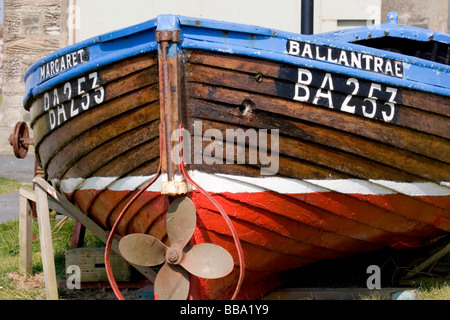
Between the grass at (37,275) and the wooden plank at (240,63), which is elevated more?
the wooden plank at (240,63)

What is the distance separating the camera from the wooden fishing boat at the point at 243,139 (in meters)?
3.60

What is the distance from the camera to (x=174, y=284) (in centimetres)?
373

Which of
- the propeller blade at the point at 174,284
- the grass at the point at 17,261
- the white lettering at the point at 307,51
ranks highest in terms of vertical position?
the white lettering at the point at 307,51

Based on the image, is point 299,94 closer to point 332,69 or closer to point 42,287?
point 332,69

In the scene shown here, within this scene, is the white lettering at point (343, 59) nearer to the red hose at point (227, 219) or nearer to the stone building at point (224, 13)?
the red hose at point (227, 219)

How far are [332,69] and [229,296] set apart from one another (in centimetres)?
147

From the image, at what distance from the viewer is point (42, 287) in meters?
4.71

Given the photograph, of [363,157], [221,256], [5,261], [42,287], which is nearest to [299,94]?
[363,157]

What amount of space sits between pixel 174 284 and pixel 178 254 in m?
0.19

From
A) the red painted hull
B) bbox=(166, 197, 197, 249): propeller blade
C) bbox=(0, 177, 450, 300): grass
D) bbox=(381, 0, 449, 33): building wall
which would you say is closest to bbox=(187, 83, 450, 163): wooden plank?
the red painted hull

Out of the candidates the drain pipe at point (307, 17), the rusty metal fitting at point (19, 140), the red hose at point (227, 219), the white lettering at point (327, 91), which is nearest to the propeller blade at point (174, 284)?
the red hose at point (227, 219)

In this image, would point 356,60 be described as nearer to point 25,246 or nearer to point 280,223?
point 280,223

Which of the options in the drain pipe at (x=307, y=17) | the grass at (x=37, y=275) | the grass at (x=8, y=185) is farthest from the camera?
the grass at (x=8, y=185)

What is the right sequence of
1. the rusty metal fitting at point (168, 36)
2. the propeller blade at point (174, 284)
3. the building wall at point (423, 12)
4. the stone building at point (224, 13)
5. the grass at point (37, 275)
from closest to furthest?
the rusty metal fitting at point (168, 36) → the propeller blade at point (174, 284) → the grass at point (37, 275) → the stone building at point (224, 13) → the building wall at point (423, 12)
